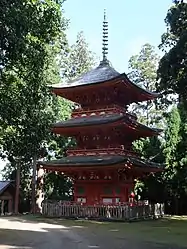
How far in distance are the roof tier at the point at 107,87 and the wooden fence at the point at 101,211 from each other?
6707mm

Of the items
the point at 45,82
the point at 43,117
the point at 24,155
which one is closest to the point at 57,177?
the point at 24,155

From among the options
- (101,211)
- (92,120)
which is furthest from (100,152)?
(101,211)

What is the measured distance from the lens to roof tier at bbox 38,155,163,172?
20.6m

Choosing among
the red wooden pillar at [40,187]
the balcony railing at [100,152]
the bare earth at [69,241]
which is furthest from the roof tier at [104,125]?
the red wooden pillar at [40,187]

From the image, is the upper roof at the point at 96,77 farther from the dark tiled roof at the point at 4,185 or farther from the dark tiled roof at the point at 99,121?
the dark tiled roof at the point at 4,185

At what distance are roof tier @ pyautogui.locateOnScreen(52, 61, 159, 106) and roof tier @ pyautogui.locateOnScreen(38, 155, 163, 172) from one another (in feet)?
12.7

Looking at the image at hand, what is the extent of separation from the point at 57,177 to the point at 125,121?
1407cm

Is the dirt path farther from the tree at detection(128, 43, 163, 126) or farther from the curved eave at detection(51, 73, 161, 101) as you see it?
the tree at detection(128, 43, 163, 126)

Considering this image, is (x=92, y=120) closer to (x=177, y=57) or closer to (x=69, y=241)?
(x=177, y=57)

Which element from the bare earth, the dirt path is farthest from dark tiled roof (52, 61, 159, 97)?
the dirt path

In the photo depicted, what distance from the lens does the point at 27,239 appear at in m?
12.4

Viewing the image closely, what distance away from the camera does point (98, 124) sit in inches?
878

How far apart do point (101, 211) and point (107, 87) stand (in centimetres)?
740

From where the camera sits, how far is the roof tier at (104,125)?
71.9ft
